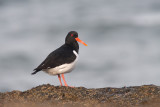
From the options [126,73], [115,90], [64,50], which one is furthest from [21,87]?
[115,90]

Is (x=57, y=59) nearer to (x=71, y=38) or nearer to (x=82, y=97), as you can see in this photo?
(x=71, y=38)

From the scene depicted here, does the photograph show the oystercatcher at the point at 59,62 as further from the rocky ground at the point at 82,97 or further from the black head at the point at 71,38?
the rocky ground at the point at 82,97

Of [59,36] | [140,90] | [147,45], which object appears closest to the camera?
[140,90]

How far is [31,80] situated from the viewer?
15188mm

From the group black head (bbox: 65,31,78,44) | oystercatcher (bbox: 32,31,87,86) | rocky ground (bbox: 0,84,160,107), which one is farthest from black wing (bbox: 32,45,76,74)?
rocky ground (bbox: 0,84,160,107)

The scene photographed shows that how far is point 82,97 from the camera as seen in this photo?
22.8ft

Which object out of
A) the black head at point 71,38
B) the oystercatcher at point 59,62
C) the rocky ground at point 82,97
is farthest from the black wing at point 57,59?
the rocky ground at point 82,97

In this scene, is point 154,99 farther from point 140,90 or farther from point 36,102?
point 36,102

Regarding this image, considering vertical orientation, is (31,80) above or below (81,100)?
above

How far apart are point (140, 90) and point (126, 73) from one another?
9087 mm

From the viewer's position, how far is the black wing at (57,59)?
28.1 ft

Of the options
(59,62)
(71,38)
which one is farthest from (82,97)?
(71,38)

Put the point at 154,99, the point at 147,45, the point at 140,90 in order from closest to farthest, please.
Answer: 1. the point at 154,99
2. the point at 140,90
3. the point at 147,45

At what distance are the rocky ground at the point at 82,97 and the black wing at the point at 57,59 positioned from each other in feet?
3.21
